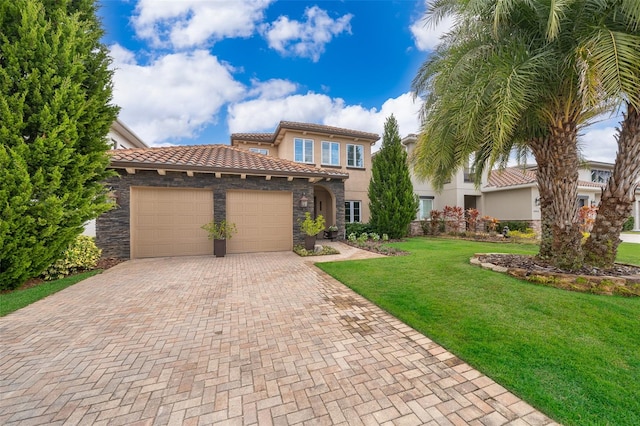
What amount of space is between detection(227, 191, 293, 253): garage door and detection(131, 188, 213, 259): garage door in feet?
3.10

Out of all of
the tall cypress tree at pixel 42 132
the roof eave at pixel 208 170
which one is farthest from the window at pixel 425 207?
the tall cypress tree at pixel 42 132

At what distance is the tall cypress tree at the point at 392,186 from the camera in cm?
1409

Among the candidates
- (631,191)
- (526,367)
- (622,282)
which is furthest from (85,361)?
(631,191)

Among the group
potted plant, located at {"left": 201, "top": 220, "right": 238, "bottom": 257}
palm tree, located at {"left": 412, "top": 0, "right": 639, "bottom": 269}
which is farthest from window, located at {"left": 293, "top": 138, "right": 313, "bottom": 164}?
palm tree, located at {"left": 412, "top": 0, "right": 639, "bottom": 269}

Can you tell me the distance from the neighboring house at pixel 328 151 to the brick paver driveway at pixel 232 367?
11746mm

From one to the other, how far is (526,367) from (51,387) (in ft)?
15.8

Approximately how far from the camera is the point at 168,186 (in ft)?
31.1

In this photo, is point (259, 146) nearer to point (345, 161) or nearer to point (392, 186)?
point (345, 161)

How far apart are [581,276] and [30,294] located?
1123 cm

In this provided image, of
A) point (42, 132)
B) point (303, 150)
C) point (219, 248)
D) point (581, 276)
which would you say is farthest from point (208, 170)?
point (581, 276)

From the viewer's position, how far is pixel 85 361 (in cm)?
290

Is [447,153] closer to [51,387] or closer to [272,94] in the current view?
[51,387]

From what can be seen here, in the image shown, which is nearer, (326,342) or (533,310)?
(326,342)

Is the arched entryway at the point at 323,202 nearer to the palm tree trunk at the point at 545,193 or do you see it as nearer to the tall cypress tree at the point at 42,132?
the palm tree trunk at the point at 545,193
